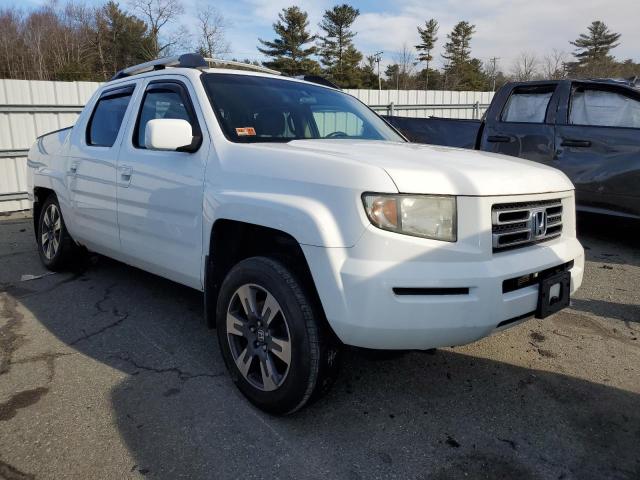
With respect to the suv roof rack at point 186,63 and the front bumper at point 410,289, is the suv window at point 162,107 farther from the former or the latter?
the front bumper at point 410,289

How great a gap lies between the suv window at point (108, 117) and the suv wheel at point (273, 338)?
6.61 feet

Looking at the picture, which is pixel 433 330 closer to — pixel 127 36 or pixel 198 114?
pixel 198 114

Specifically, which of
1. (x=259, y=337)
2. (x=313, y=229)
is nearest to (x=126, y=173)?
(x=259, y=337)

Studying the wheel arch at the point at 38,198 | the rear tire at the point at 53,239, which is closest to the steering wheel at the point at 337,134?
the rear tire at the point at 53,239

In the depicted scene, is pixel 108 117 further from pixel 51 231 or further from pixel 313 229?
pixel 313 229

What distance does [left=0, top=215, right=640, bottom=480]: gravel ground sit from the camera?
2174mm

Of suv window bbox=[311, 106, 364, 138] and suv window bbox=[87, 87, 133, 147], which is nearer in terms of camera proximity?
suv window bbox=[311, 106, 364, 138]

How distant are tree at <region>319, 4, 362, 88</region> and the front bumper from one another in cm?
Answer: 5035

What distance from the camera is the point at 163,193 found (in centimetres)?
310

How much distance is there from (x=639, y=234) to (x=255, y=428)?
606cm

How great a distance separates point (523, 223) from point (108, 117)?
11.1 feet

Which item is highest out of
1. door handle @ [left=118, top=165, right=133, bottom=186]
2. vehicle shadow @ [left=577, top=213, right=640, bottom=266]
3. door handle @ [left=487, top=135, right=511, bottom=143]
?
door handle @ [left=487, top=135, right=511, bottom=143]

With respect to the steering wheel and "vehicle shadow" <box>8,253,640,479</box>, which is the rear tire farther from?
the steering wheel

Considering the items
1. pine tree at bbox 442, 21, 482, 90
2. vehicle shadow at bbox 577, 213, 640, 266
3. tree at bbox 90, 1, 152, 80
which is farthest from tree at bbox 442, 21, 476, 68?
vehicle shadow at bbox 577, 213, 640, 266
